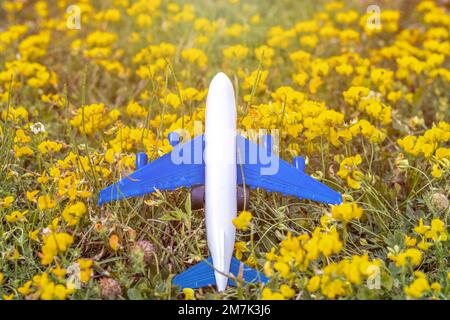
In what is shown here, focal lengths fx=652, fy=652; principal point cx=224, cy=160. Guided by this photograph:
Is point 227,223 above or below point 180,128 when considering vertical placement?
below

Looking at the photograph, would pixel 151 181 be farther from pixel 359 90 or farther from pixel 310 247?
pixel 359 90

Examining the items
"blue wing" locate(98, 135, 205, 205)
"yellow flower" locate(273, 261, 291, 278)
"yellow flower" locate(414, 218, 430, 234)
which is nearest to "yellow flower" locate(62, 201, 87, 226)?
"blue wing" locate(98, 135, 205, 205)

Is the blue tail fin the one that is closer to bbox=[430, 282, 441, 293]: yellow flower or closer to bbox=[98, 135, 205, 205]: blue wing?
bbox=[98, 135, 205, 205]: blue wing

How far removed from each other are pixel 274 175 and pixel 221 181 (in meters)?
0.18

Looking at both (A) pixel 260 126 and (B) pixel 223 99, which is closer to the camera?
(B) pixel 223 99

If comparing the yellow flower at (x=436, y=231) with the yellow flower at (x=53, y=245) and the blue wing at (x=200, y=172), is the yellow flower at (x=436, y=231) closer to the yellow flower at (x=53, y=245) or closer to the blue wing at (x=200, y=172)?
the blue wing at (x=200, y=172)

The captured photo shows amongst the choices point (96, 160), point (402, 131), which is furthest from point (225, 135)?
point (402, 131)

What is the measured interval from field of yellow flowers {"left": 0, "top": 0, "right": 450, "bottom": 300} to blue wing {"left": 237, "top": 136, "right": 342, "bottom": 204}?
8cm

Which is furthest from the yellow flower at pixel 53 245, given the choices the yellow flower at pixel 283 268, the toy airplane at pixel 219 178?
the yellow flower at pixel 283 268

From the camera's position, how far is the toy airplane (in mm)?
1872

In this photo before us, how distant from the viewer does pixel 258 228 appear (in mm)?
2133

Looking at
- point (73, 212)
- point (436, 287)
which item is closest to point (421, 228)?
point (436, 287)

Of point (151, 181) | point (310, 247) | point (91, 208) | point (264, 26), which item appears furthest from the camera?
point (264, 26)

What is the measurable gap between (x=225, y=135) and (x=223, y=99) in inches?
4.4
